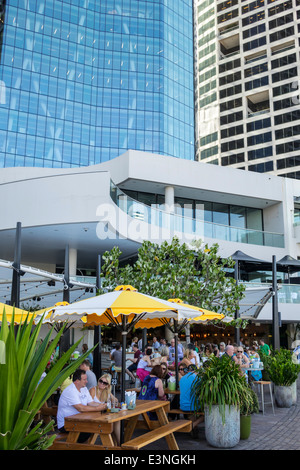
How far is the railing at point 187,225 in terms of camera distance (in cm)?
2083

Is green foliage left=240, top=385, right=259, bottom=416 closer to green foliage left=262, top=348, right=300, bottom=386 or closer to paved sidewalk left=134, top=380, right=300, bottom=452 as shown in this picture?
paved sidewalk left=134, top=380, right=300, bottom=452

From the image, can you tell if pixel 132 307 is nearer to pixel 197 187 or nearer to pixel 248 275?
pixel 197 187

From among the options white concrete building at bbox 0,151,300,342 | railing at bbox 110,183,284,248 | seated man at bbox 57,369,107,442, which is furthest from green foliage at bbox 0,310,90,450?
railing at bbox 110,183,284,248

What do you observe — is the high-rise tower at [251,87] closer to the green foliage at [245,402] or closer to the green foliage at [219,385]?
the green foliage at [245,402]

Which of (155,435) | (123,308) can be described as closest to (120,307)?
(123,308)

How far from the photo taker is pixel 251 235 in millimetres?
28531

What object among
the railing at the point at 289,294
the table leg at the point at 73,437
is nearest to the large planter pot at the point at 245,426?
the table leg at the point at 73,437

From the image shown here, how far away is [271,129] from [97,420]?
64.9m

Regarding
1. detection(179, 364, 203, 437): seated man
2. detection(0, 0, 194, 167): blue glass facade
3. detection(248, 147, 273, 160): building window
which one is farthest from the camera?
detection(248, 147, 273, 160): building window

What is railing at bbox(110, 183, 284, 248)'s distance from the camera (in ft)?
68.4

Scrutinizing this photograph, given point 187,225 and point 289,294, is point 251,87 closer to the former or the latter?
point 289,294

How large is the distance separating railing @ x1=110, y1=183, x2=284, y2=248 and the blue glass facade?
1391 inches

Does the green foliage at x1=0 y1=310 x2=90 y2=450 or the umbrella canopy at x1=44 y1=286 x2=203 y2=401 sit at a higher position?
the umbrella canopy at x1=44 y1=286 x2=203 y2=401
